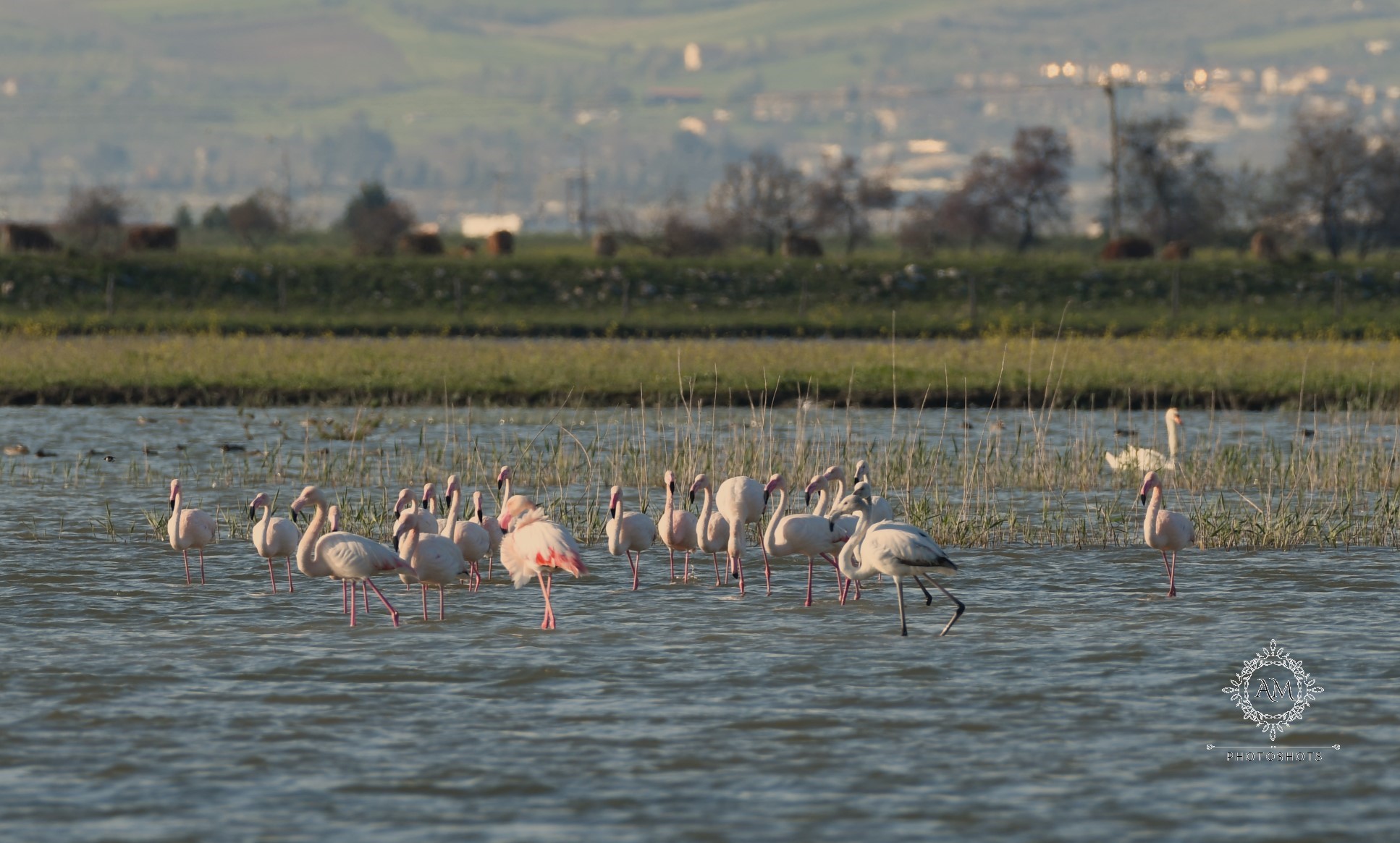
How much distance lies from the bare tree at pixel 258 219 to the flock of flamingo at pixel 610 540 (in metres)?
81.5

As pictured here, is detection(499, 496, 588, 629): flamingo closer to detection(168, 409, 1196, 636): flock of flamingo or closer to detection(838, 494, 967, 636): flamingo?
detection(168, 409, 1196, 636): flock of flamingo

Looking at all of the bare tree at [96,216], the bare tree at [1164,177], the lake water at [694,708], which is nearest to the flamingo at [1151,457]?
the lake water at [694,708]

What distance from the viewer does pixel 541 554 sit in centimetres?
1560

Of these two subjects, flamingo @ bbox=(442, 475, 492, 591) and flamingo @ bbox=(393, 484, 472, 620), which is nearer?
flamingo @ bbox=(393, 484, 472, 620)

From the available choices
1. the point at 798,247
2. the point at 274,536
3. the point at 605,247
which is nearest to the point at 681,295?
the point at 798,247

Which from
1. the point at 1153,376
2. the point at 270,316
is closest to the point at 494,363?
the point at 1153,376

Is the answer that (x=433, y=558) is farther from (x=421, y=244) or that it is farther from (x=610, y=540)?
(x=421, y=244)

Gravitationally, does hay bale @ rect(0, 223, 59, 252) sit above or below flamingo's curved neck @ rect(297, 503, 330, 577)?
above

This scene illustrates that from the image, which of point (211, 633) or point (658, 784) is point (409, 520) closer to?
point (211, 633)

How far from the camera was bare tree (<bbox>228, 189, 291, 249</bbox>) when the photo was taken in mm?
101125

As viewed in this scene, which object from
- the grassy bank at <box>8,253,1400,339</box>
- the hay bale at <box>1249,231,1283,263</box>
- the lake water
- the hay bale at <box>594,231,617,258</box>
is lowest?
the lake water

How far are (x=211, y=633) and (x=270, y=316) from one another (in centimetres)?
4405

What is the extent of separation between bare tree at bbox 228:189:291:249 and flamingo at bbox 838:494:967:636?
3319 inches

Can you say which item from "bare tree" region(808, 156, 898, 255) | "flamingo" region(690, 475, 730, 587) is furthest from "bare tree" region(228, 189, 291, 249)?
"flamingo" region(690, 475, 730, 587)
